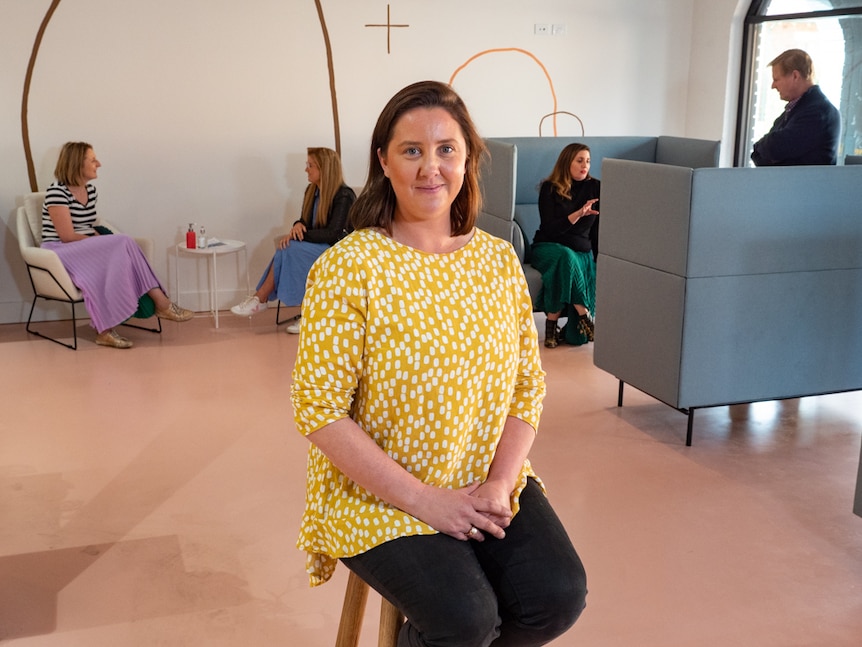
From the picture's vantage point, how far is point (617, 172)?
3.96m

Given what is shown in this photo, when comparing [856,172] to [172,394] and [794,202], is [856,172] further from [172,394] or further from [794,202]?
[172,394]

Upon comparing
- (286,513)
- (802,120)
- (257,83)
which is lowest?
(286,513)

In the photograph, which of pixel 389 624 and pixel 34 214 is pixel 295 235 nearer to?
pixel 34 214

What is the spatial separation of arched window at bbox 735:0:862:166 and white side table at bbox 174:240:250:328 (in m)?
3.45

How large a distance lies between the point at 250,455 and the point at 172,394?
2.96 ft

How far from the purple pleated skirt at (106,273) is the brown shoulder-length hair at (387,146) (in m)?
3.66

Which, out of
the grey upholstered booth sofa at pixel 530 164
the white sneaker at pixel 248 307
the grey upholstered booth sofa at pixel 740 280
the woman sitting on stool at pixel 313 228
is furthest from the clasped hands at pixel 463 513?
the white sneaker at pixel 248 307

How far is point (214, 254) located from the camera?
5539mm

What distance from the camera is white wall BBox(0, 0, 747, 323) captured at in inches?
219

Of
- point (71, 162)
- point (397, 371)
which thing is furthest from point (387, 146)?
point (71, 162)

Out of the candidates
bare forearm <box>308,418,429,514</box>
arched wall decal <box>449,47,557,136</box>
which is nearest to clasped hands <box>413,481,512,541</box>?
bare forearm <box>308,418,429,514</box>

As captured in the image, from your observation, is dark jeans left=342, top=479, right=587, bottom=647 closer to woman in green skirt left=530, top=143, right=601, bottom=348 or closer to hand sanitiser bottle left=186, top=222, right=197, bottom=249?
woman in green skirt left=530, top=143, right=601, bottom=348

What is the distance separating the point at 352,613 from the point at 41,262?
3.87 metres

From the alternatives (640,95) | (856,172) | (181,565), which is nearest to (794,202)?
(856,172)
